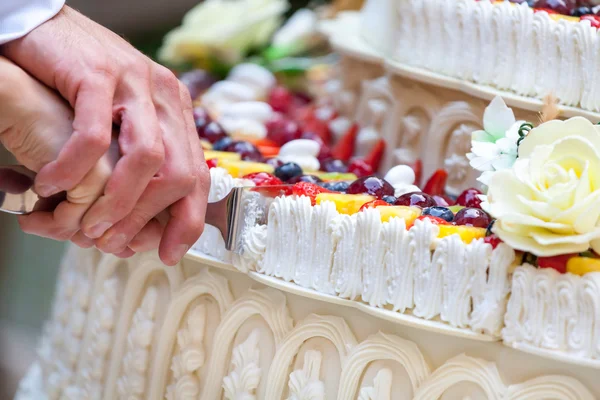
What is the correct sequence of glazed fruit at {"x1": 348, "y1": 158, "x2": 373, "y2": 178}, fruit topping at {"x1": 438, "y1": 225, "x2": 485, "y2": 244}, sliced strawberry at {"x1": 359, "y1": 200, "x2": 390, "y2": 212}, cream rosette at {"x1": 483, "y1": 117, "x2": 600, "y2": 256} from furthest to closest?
glazed fruit at {"x1": 348, "y1": 158, "x2": 373, "y2": 178} → sliced strawberry at {"x1": 359, "y1": 200, "x2": 390, "y2": 212} → fruit topping at {"x1": 438, "y1": 225, "x2": 485, "y2": 244} → cream rosette at {"x1": 483, "y1": 117, "x2": 600, "y2": 256}

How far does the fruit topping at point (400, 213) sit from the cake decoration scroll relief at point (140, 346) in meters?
0.53

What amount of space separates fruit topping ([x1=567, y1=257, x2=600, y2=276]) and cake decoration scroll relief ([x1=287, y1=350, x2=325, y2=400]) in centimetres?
41

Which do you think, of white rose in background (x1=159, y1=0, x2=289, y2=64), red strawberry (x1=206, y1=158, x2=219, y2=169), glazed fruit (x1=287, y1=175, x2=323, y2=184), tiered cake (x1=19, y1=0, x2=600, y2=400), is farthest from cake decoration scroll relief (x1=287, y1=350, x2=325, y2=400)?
white rose in background (x1=159, y1=0, x2=289, y2=64)

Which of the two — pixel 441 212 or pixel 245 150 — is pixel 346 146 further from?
pixel 441 212

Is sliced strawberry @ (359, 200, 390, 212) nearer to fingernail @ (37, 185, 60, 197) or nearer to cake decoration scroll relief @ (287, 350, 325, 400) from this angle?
cake decoration scroll relief @ (287, 350, 325, 400)

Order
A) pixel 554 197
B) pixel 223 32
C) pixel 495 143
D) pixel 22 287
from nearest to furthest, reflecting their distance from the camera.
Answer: pixel 554 197 < pixel 495 143 < pixel 223 32 < pixel 22 287

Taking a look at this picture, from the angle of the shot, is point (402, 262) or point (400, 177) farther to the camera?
point (400, 177)

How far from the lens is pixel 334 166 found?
1.68 metres

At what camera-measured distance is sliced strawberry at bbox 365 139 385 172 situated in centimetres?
182

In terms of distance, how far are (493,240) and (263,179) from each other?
0.46 metres

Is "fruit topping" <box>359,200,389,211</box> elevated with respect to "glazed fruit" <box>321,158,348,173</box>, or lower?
elevated

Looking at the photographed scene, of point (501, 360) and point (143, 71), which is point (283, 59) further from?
point (501, 360)

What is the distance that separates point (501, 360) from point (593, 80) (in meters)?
0.55

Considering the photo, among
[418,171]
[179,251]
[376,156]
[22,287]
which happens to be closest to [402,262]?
[179,251]
